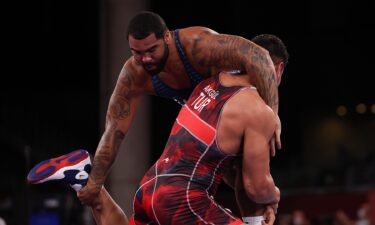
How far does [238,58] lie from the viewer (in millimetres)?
3111

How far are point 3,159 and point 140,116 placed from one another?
516 centimetres

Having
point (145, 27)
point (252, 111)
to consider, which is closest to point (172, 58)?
point (145, 27)

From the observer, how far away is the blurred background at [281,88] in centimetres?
1025

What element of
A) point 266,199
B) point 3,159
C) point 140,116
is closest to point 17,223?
point 140,116

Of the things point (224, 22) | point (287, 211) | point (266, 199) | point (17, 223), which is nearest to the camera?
point (266, 199)

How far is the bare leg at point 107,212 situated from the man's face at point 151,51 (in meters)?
0.71

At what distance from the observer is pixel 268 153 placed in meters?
2.86

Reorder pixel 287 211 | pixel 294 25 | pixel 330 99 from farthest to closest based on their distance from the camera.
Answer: pixel 330 99, pixel 294 25, pixel 287 211

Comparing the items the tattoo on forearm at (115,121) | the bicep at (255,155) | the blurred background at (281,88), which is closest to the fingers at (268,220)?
the bicep at (255,155)

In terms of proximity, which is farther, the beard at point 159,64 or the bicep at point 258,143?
the beard at point 159,64

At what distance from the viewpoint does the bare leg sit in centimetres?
344

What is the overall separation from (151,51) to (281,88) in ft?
31.4

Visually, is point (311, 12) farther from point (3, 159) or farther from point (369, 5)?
point (3, 159)

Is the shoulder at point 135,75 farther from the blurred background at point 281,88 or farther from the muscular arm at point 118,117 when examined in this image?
the blurred background at point 281,88
